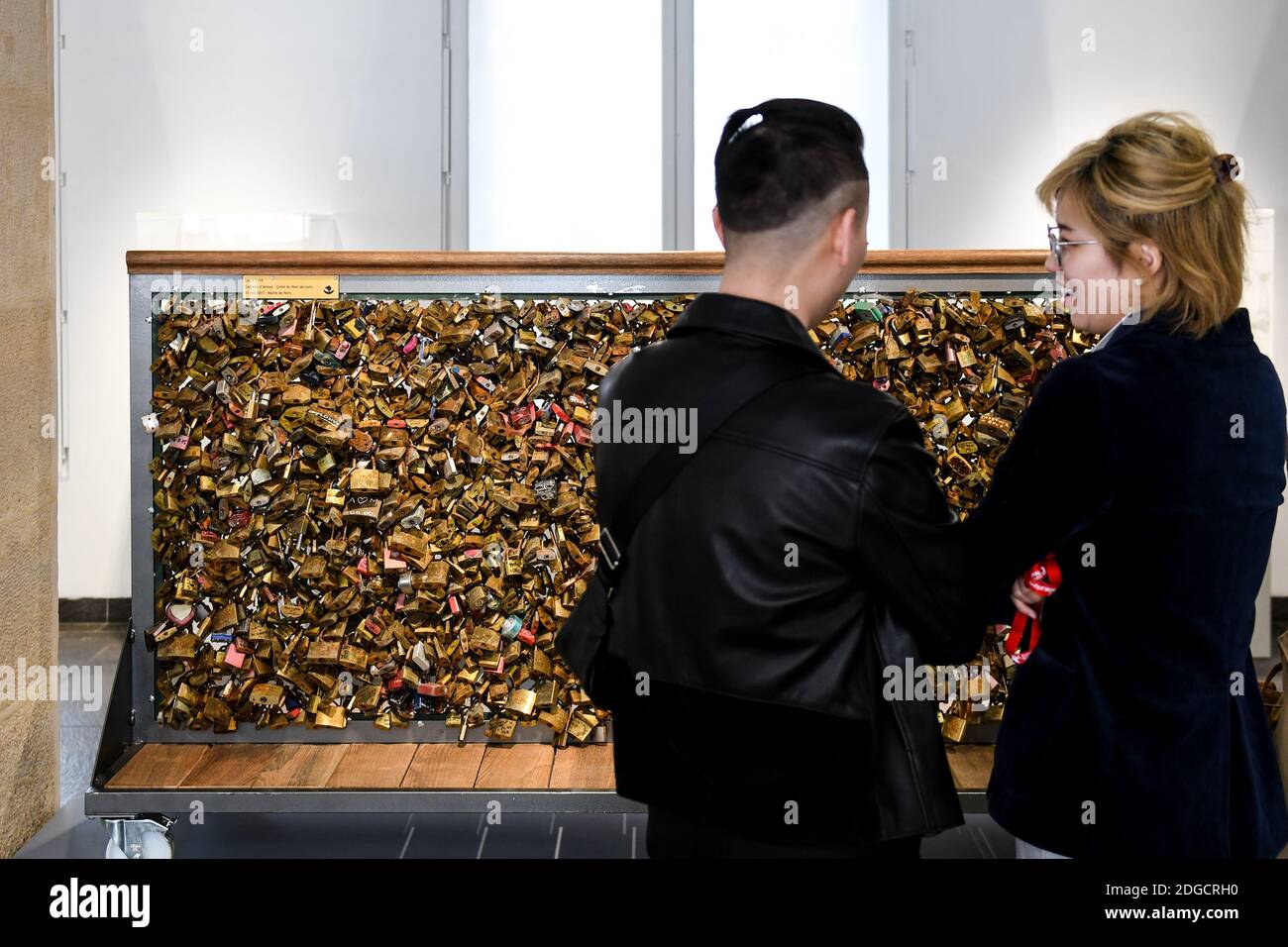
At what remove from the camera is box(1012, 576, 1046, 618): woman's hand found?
1597 millimetres

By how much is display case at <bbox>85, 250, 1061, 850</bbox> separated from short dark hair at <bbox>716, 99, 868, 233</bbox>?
1.62 m

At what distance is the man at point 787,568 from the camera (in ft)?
4.18

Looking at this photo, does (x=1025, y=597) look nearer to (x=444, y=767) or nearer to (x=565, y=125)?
(x=444, y=767)

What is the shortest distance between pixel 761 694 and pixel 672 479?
249mm

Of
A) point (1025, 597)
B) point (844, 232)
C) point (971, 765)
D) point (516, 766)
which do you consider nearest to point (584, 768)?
point (516, 766)

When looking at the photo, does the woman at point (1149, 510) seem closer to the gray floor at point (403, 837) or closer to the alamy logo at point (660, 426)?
the alamy logo at point (660, 426)

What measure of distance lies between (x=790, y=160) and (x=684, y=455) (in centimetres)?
34

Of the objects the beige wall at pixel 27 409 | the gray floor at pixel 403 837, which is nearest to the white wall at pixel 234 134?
the beige wall at pixel 27 409

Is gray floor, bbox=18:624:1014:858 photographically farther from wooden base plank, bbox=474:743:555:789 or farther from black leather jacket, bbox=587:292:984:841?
black leather jacket, bbox=587:292:984:841

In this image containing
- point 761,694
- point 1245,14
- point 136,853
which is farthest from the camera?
point 1245,14

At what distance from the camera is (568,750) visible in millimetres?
3018

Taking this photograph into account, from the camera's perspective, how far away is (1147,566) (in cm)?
146
